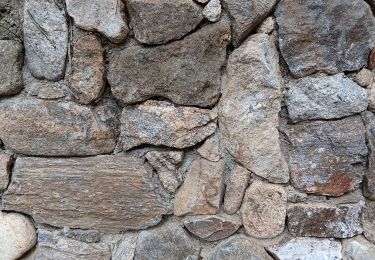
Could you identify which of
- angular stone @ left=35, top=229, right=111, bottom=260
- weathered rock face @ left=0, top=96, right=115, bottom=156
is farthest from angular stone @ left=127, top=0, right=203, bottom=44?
angular stone @ left=35, top=229, right=111, bottom=260

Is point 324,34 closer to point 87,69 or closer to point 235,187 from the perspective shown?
point 235,187

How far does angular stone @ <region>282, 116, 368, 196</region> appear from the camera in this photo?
3.35 ft

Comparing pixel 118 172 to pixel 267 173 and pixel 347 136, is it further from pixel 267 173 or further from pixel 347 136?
pixel 347 136

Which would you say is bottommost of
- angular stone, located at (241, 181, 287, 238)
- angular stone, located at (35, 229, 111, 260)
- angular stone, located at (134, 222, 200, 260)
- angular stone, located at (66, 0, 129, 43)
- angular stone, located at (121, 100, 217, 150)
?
angular stone, located at (35, 229, 111, 260)

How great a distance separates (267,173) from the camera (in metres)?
1.06

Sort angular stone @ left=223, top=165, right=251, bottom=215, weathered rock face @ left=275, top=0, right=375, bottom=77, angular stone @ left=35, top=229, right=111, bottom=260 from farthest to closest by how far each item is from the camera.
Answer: angular stone @ left=35, top=229, right=111, bottom=260
angular stone @ left=223, top=165, right=251, bottom=215
weathered rock face @ left=275, top=0, right=375, bottom=77

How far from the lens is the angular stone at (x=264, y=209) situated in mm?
1062

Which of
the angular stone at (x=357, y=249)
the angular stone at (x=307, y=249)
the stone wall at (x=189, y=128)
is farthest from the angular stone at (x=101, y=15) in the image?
the angular stone at (x=357, y=249)

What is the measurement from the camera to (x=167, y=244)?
3.73 feet

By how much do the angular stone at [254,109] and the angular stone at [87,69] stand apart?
342mm

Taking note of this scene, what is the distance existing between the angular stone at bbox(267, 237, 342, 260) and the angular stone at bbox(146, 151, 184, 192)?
335mm

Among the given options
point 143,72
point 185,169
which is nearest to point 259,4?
point 143,72

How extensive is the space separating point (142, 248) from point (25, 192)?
1.27 ft

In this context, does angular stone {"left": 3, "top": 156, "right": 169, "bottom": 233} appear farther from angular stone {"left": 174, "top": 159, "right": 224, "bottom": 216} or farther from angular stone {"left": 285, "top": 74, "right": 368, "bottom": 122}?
angular stone {"left": 285, "top": 74, "right": 368, "bottom": 122}
